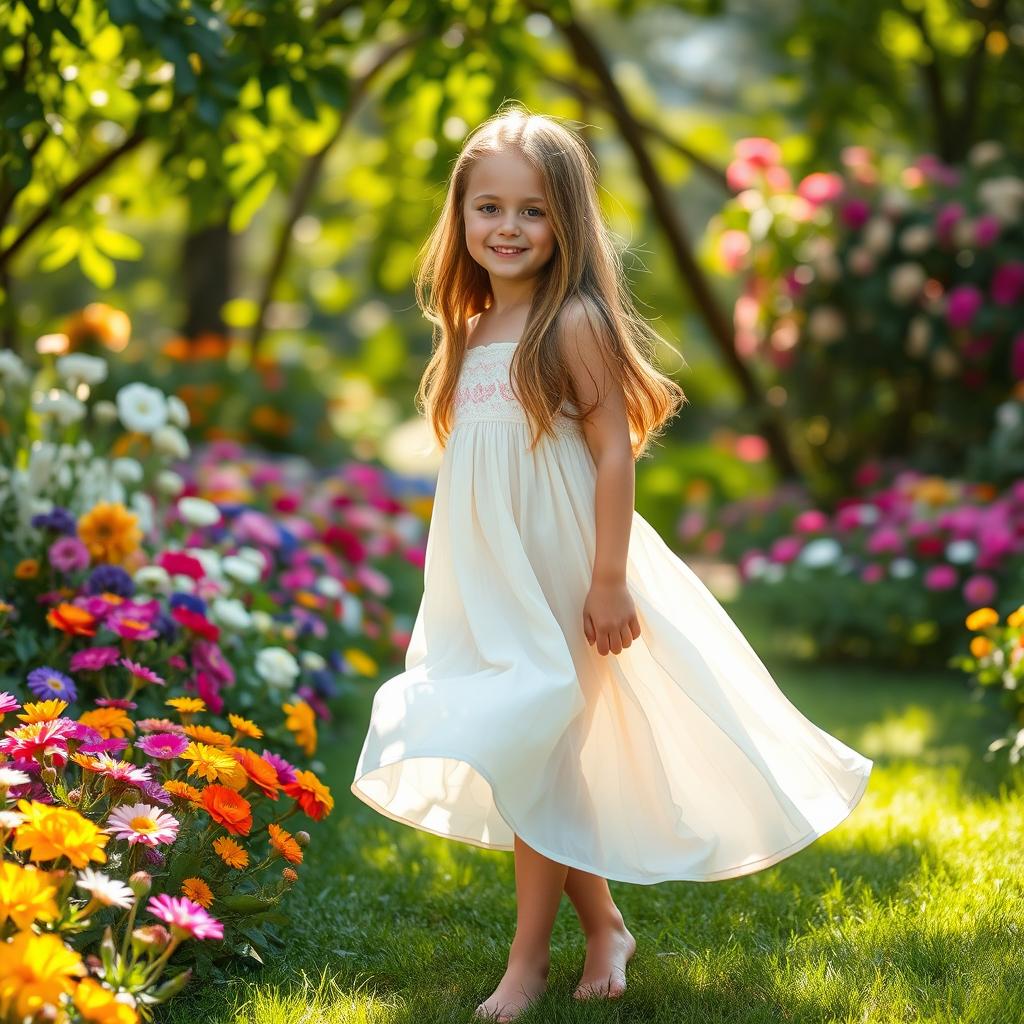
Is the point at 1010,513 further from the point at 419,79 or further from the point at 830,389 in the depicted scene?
the point at 419,79

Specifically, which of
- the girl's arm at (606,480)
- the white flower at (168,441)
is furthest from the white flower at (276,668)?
the girl's arm at (606,480)

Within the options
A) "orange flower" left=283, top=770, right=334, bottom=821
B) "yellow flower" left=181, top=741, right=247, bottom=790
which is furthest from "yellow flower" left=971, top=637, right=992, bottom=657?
"yellow flower" left=181, top=741, right=247, bottom=790

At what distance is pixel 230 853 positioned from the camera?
2.16 meters

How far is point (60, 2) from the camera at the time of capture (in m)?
3.17

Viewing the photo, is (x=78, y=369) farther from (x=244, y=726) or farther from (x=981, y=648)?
(x=981, y=648)

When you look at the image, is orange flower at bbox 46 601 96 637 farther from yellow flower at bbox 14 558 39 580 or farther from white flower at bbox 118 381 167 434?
white flower at bbox 118 381 167 434

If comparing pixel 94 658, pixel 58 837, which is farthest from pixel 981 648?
pixel 58 837

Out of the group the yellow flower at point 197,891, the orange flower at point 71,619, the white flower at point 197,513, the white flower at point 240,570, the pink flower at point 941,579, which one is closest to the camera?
the yellow flower at point 197,891

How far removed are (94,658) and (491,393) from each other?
1.05m

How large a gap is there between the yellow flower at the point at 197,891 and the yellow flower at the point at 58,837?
0.32 m

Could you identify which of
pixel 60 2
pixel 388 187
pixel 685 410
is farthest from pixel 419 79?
pixel 685 410

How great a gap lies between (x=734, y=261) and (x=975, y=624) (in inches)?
148

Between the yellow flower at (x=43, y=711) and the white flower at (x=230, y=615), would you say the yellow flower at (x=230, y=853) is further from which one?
the white flower at (x=230, y=615)

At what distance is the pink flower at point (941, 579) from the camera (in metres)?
4.90
